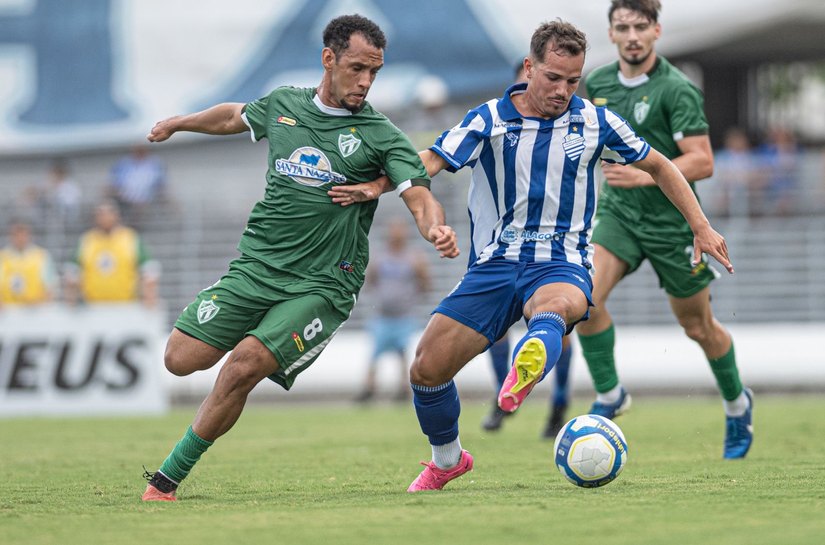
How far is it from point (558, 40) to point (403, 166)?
987mm

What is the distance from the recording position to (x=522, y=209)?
22.8 feet

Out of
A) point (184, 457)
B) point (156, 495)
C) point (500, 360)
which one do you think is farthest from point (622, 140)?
point (500, 360)

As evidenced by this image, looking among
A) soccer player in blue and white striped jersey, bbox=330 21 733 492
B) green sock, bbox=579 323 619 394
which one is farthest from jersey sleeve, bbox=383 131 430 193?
green sock, bbox=579 323 619 394

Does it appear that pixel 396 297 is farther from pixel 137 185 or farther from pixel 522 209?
pixel 522 209

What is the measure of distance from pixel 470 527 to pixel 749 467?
3.11 meters

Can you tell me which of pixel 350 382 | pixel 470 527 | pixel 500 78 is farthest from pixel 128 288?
pixel 470 527

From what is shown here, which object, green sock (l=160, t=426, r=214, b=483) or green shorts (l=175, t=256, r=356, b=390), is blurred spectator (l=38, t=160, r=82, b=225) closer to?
green shorts (l=175, t=256, r=356, b=390)

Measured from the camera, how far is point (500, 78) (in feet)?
65.4

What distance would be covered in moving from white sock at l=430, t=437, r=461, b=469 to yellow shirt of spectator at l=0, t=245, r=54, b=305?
1154 cm

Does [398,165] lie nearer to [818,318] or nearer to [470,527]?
[470,527]

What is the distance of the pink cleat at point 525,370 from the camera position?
6.02m

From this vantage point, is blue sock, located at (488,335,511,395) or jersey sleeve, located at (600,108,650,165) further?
blue sock, located at (488,335,511,395)

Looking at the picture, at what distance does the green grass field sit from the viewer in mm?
5109

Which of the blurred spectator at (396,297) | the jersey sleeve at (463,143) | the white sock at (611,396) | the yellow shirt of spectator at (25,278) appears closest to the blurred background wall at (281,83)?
the blurred spectator at (396,297)
